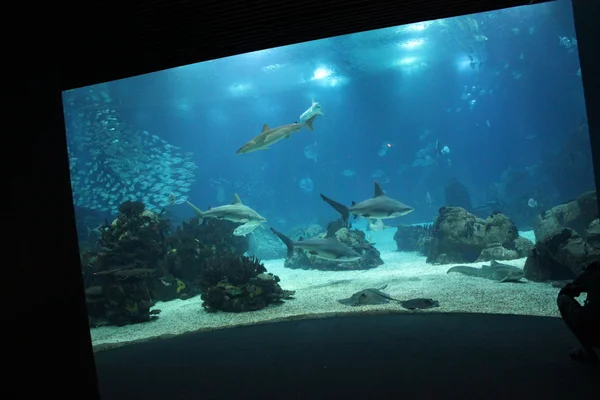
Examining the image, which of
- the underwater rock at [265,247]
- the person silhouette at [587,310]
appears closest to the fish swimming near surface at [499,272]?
the person silhouette at [587,310]

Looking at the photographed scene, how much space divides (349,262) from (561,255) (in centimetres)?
643

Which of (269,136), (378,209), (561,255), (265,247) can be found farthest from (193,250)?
(265,247)

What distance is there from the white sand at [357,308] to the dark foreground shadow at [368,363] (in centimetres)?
58

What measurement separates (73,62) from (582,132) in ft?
81.9

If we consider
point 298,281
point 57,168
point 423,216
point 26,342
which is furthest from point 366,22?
point 423,216

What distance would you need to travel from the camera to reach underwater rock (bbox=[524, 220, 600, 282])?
6066 millimetres

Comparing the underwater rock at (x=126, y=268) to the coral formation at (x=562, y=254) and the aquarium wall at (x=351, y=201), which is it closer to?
the aquarium wall at (x=351, y=201)

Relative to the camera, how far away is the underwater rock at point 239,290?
721 cm

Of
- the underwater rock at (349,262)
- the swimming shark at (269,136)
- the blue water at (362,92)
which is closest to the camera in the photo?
the swimming shark at (269,136)

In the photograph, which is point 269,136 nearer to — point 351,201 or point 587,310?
point 587,310

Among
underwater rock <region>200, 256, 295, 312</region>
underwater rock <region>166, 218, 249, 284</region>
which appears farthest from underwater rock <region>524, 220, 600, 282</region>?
underwater rock <region>166, 218, 249, 284</region>

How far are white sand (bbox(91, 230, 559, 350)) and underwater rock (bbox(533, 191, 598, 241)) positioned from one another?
2400 mm

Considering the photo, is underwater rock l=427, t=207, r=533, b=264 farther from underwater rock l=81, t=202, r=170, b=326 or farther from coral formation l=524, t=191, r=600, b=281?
underwater rock l=81, t=202, r=170, b=326

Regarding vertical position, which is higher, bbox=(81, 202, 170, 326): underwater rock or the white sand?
bbox=(81, 202, 170, 326): underwater rock
